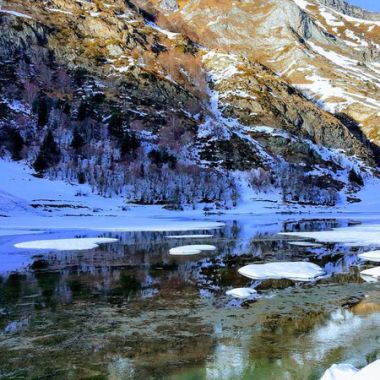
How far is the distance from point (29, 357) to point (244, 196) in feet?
299

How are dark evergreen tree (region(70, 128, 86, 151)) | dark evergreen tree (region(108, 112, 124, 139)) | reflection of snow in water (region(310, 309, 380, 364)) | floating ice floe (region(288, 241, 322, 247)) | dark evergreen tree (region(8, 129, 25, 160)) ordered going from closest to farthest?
1. reflection of snow in water (region(310, 309, 380, 364))
2. floating ice floe (region(288, 241, 322, 247))
3. dark evergreen tree (region(8, 129, 25, 160))
4. dark evergreen tree (region(70, 128, 86, 151))
5. dark evergreen tree (region(108, 112, 124, 139))

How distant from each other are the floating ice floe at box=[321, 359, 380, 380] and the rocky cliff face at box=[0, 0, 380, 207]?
77.4m

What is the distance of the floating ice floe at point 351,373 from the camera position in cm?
780

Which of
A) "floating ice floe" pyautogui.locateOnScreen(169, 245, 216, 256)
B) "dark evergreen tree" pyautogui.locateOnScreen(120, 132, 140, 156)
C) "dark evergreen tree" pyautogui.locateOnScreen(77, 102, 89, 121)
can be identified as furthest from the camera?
"dark evergreen tree" pyautogui.locateOnScreen(77, 102, 89, 121)

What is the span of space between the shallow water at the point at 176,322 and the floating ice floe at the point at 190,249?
14.5 feet

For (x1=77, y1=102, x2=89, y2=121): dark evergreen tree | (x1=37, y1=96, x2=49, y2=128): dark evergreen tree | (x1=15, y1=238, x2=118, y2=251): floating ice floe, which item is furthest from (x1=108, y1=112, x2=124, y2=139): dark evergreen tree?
(x1=15, y1=238, x2=118, y2=251): floating ice floe

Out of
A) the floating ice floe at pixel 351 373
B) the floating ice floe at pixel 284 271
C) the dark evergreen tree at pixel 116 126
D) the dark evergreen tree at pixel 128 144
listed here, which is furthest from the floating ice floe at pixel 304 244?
the dark evergreen tree at pixel 116 126

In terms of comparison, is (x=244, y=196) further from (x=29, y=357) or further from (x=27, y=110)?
(x=29, y=357)

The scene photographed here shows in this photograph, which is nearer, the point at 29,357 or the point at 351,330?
the point at 29,357

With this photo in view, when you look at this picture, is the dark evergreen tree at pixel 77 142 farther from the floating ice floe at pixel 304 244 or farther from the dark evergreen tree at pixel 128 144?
the floating ice floe at pixel 304 244

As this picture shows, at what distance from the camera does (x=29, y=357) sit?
10305 millimetres

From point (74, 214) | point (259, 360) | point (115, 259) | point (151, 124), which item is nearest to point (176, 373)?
point (259, 360)

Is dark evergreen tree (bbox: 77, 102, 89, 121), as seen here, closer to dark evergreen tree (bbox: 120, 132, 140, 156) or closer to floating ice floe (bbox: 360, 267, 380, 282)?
dark evergreen tree (bbox: 120, 132, 140, 156)

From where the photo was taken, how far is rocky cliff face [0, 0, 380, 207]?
324ft
